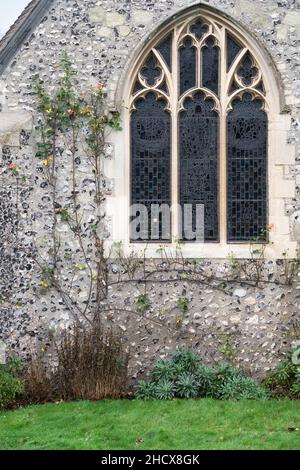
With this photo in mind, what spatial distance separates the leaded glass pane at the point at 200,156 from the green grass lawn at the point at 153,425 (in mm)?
2584

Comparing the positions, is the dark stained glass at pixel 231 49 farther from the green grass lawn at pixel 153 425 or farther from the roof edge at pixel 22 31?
the green grass lawn at pixel 153 425

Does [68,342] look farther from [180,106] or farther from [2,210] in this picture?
[180,106]

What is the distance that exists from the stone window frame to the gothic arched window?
56 millimetres

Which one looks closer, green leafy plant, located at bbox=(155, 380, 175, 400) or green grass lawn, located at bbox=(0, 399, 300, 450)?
green grass lawn, located at bbox=(0, 399, 300, 450)

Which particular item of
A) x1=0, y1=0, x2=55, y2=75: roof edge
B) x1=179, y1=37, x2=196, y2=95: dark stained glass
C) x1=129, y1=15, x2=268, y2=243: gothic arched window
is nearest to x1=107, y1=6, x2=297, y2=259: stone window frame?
x1=129, y1=15, x2=268, y2=243: gothic arched window

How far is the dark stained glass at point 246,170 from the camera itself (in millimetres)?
10047

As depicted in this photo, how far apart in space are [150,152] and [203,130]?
2.55 ft

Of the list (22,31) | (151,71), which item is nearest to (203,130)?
(151,71)

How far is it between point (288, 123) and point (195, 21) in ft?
6.13

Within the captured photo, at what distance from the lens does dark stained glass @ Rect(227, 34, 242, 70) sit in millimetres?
10102

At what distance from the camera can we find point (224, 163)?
1004 cm

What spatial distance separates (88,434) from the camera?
7637mm

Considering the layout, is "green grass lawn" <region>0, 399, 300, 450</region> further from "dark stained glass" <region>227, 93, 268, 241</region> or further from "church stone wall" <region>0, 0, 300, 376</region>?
"dark stained glass" <region>227, 93, 268, 241</region>
